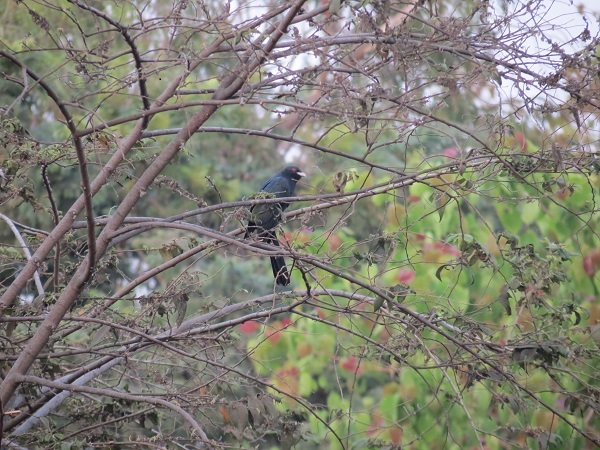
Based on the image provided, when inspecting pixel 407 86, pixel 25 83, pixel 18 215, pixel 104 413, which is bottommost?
pixel 104 413

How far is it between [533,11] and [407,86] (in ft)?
1.99

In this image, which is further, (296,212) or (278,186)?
(278,186)

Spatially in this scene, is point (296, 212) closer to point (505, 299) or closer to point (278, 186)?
point (505, 299)

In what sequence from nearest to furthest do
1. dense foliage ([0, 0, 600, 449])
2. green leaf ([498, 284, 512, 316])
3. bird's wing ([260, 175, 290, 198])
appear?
dense foliage ([0, 0, 600, 449]), green leaf ([498, 284, 512, 316]), bird's wing ([260, 175, 290, 198])

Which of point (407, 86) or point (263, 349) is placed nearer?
point (407, 86)

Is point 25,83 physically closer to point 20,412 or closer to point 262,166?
point 20,412

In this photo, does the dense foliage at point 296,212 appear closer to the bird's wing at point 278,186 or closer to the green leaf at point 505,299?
the green leaf at point 505,299

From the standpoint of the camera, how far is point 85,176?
2844 millimetres

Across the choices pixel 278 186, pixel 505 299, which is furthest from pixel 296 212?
pixel 278 186

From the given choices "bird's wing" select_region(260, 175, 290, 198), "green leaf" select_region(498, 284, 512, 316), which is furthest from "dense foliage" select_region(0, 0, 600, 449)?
"bird's wing" select_region(260, 175, 290, 198)

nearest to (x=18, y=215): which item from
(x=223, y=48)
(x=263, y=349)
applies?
(x=263, y=349)

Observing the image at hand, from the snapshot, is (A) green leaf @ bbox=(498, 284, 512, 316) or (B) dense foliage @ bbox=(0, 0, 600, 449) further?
(A) green leaf @ bbox=(498, 284, 512, 316)

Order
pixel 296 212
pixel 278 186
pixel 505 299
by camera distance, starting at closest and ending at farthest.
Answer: pixel 505 299
pixel 296 212
pixel 278 186

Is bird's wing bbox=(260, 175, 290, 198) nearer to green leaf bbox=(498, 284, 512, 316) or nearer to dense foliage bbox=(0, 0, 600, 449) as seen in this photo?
dense foliage bbox=(0, 0, 600, 449)
